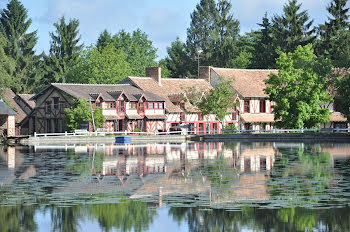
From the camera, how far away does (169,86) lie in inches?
4097

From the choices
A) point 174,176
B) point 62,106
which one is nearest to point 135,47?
point 62,106

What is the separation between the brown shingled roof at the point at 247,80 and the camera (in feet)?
339

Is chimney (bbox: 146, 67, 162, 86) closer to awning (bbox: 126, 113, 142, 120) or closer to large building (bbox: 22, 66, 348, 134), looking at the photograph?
large building (bbox: 22, 66, 348, 134)

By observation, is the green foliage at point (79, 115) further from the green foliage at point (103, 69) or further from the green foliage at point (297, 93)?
the green foliage at point (103, 69)

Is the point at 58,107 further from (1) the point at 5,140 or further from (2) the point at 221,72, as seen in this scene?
(2) the point at 221,72

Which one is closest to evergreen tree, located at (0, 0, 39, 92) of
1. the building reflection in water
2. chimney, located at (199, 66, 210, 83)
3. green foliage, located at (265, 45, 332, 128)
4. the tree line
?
the tree line

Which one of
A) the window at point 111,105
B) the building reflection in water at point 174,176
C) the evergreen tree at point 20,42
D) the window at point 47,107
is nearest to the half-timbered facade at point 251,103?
the window at point 111,105

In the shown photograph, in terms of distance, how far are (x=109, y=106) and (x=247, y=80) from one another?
Answer: 22.8 meters

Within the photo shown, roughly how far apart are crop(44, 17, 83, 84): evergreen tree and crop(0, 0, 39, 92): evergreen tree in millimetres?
2900

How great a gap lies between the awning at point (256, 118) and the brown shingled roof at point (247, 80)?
9.23ft

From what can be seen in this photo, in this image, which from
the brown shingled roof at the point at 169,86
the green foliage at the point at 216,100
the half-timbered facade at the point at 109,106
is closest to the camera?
the half-timbered facade at the point at 109,106

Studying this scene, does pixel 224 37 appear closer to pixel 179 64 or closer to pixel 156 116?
pixel 179 64

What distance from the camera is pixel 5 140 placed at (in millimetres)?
81125

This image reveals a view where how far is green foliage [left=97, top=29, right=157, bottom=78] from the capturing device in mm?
138750
